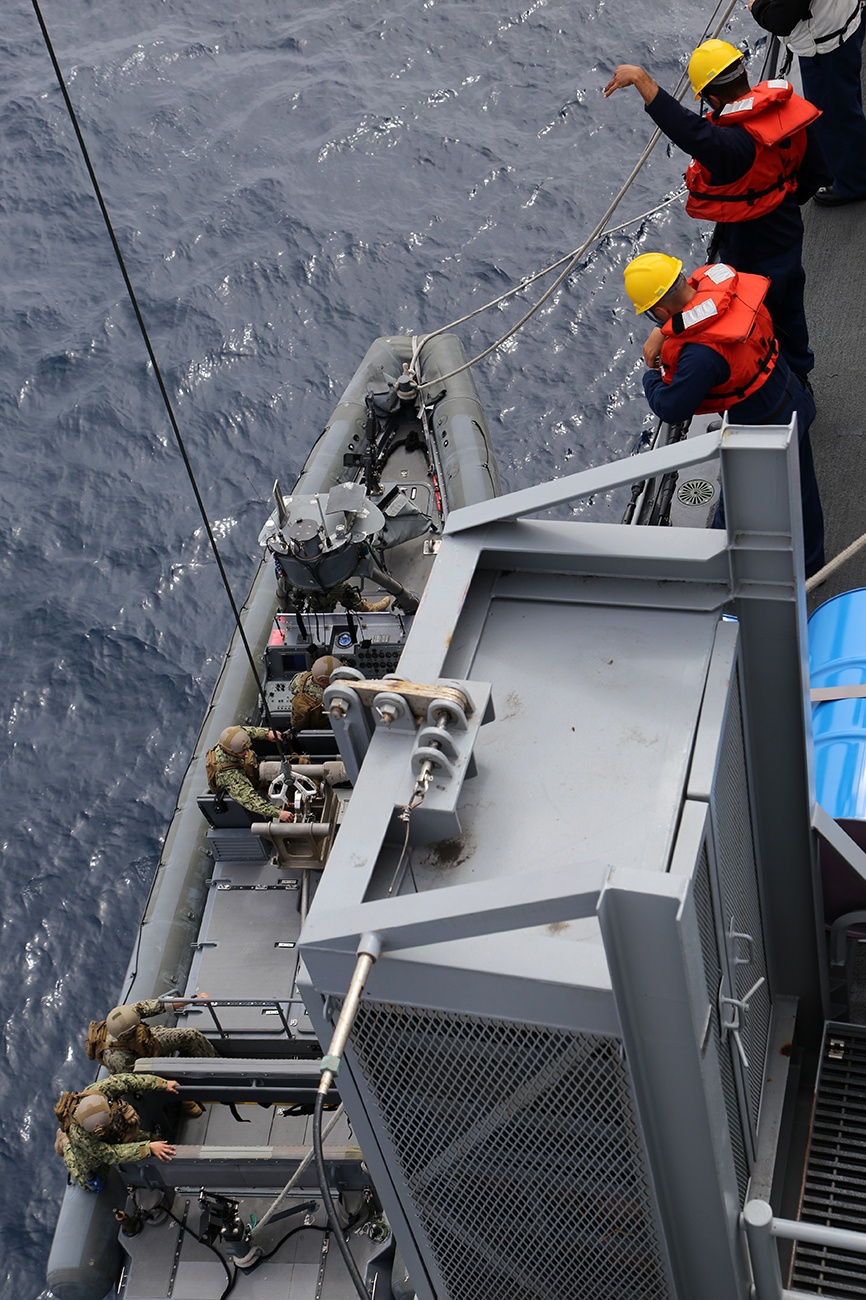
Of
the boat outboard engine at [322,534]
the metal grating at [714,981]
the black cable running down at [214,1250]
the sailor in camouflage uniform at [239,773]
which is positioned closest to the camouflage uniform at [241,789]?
the sailor in camouflage uniform at [239,773]

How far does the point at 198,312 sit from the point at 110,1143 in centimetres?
1222

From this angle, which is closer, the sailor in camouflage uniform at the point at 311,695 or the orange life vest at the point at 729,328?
the orange life vest at the point at 729,328

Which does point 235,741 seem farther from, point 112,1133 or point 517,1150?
point 517,1150

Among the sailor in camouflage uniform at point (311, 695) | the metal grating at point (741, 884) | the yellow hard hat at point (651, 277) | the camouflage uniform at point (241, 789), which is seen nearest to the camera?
the metal grating at point (741, 884)

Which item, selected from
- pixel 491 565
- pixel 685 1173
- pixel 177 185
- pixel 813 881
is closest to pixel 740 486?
pixel 491 565

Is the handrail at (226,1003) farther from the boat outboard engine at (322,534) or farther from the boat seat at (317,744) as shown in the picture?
the boat outboard engine at (322,534)

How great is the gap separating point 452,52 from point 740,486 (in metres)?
18.7

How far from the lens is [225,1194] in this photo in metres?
7.62

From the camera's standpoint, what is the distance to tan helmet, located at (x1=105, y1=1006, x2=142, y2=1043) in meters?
7.66

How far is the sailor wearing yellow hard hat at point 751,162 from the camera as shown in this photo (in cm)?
700

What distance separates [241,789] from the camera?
9.01 metres

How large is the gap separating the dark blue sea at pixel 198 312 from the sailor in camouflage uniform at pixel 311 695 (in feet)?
10.6

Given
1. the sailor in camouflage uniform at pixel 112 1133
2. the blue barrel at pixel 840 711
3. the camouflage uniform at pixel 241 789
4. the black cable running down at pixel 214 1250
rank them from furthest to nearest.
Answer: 1. the camouflage uniform at pixel 241 789
2. the black cable running down at pixel 214 1250
3. the sailor in camouflage uniform at pixel 112 1133
4. the blue barrel at pixel 840 711

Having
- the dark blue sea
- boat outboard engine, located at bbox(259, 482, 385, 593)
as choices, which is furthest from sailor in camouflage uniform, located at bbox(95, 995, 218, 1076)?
boat outboard engine, located at bbox(259, 482, 385, 593)
